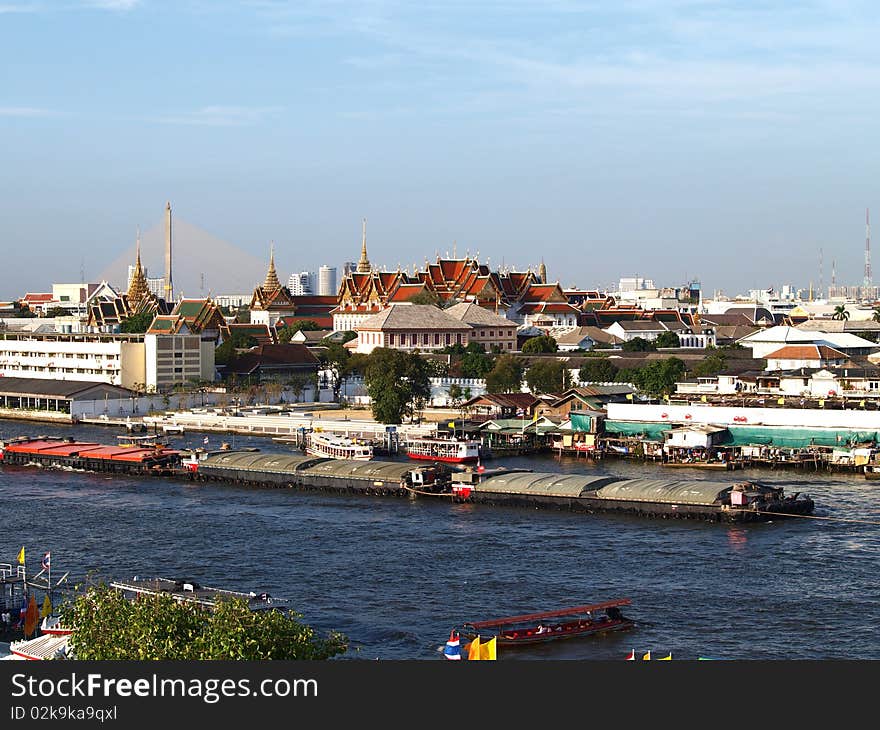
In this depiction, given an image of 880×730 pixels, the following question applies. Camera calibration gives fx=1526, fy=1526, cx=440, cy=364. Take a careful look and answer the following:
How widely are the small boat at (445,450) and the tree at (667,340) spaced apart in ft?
82.7

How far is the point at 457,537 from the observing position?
20.2 meters

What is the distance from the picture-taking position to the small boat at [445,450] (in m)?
29.0

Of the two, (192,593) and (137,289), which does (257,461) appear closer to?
(192,593)

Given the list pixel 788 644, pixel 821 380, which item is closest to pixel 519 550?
pixel 788 644

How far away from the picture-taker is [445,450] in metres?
29.4

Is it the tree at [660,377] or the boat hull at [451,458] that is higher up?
the tree at [660,377]

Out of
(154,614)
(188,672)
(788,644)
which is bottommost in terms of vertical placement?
(788,644)

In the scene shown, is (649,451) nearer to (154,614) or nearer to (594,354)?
(594,354)

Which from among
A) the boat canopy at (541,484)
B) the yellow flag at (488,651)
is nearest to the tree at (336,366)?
the boat canopy at (541,484)

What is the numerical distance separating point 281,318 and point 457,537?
50222mm

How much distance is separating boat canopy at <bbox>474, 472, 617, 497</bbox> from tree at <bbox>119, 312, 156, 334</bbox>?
35874mm

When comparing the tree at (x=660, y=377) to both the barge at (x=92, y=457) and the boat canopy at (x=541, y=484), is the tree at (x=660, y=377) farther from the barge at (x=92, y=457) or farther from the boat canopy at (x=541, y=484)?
the boat canopy at (x=541, y=484)

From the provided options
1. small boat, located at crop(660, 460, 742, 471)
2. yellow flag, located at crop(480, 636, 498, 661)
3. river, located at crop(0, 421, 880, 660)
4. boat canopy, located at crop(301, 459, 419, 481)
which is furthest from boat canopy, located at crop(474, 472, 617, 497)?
yellow flag, located at crop(480, 636, 498, 661)

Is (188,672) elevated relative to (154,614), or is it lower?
elevated
